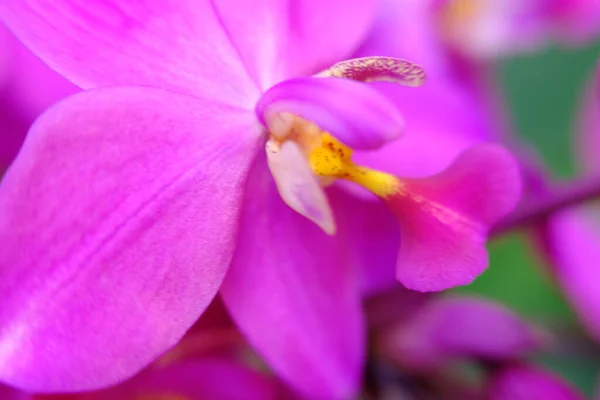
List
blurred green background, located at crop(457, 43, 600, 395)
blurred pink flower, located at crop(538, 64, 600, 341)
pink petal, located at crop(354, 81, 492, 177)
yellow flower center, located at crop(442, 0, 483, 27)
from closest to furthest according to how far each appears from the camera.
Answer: pink petal, located at crop(354, 81, 492, 177), blurred pink flower, located at crop(538, 64, 600, 341), yellow flower center, located at crop(442, 0, 483, 27), blurred green background, located at crop(457, 43, 600, 395)

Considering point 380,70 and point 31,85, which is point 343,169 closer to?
point 380,70

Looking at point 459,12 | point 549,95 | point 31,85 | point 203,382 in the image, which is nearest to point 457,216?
point 203,382

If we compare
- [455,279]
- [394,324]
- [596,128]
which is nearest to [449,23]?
[596,128]

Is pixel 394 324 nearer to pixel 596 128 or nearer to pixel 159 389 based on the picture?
pixel 159 389

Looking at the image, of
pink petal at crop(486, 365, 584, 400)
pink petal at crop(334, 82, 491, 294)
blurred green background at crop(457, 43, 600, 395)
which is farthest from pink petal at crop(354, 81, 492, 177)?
blurred green background at crop(457, 43, 600, 395)

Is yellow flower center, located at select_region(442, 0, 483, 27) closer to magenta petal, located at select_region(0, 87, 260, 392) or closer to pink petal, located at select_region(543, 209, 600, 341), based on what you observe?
pink petal, located at select_region(543, 209, 600, 341)

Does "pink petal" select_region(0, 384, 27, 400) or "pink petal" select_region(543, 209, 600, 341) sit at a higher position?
"pink petal" select_region(0, 384, 27, 400)
